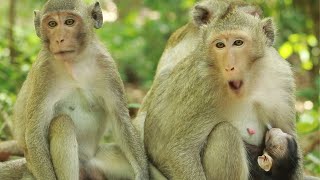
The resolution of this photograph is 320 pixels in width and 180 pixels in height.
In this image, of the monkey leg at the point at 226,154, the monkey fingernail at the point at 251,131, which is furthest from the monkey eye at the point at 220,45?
the monkey fingernail at the point at 251,131

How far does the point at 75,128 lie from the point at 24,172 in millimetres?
792

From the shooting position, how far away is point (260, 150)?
5.87 metres

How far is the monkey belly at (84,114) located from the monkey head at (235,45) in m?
1.13

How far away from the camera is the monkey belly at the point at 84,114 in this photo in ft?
19.3

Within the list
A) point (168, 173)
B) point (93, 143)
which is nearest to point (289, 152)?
point (168, 173)

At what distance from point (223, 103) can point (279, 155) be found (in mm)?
639

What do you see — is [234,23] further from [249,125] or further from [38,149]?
[38,149]

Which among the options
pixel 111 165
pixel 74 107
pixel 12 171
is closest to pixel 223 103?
pixel 111 165

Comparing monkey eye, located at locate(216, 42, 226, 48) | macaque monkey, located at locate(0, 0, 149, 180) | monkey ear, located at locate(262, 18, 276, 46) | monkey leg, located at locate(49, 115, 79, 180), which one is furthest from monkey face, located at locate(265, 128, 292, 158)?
monkey leg, located at locate(49, 115, 79, 180)

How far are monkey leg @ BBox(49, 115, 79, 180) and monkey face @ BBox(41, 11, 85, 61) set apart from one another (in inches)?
23.1

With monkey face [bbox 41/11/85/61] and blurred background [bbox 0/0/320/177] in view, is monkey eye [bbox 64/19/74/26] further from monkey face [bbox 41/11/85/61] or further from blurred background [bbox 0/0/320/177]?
blurred background [bbox 0/0/320/177]

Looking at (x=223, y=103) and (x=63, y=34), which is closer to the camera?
(x=63, y=34)

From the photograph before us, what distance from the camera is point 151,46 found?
11.5m

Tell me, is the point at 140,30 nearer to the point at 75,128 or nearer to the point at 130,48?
the point at 130,48
